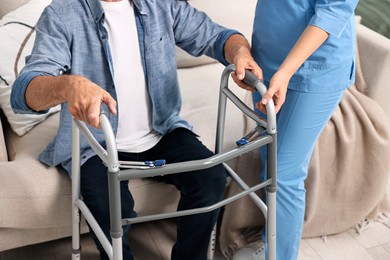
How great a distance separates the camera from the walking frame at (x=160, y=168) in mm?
1258

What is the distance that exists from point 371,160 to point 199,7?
2.98 feet

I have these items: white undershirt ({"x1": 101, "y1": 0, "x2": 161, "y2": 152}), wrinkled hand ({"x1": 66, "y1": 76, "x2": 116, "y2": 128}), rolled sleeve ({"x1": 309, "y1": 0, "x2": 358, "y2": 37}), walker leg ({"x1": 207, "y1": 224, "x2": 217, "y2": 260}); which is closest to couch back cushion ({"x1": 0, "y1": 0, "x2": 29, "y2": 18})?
white undershirt ({"x1": 101, "y1": 0, "x2": 161, "y2": 152})

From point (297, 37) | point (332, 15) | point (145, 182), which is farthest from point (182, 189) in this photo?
point (332, 15)

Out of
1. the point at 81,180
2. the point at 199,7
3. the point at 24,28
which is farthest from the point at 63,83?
the point at 199,7

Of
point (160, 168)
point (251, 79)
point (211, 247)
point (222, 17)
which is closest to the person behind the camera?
point (160, 168)

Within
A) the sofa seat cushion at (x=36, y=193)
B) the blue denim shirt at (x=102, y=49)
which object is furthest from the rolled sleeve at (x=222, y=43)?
the sofa seat cushion at (x=36, y=193)

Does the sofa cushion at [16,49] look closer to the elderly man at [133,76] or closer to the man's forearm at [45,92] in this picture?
the elderly man at [133,76]

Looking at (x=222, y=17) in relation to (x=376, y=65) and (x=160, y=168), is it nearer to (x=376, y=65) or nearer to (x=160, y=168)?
(x=376, y=65)

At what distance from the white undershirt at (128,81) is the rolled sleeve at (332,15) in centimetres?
51

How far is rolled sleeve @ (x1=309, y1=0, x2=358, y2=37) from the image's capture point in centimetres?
144

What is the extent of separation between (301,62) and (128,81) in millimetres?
497

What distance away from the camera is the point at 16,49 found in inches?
79.2

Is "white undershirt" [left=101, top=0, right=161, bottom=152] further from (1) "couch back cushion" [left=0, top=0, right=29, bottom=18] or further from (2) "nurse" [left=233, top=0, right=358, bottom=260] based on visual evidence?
(1) "couch back cushion" [left=0, top=0, right=29, bottom=18]

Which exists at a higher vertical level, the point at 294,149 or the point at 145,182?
the point at 294,149
